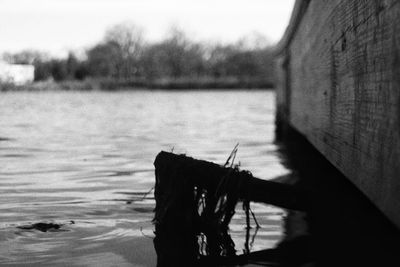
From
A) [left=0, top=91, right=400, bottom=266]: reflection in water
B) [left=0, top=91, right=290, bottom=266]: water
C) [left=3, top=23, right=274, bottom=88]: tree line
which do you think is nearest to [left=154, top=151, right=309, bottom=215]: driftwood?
[left=0, top=91, right=400, bottom=266]: reflection in water

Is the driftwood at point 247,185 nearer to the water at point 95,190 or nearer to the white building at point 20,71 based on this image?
the water at point 95,190

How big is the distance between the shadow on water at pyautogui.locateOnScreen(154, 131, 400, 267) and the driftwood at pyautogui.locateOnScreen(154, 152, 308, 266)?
13 mm

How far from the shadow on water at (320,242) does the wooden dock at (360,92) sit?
0.32 m

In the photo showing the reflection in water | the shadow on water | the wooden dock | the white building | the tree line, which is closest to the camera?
the wooden dock

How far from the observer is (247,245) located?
3883mm

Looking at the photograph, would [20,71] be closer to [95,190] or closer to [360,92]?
[95,190]

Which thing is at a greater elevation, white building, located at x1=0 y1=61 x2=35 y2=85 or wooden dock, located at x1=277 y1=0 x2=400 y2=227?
white building, located at x1=0 y1=61 x2=35 y2=85

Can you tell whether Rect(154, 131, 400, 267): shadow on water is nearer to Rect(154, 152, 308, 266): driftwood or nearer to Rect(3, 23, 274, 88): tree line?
Rect(154, 152, 308, 266): driftwood

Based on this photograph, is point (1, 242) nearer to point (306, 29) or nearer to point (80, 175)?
point (80, 175)

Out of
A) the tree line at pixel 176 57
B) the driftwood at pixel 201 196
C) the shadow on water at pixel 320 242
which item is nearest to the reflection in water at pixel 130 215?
the shadow on water at pixel 320 242

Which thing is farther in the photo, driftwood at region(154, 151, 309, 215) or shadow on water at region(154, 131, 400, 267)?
driftwood at region(154, 151, 309, 215)

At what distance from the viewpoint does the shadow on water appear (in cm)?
350

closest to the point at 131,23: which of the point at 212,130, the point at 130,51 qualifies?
the point at 130,51

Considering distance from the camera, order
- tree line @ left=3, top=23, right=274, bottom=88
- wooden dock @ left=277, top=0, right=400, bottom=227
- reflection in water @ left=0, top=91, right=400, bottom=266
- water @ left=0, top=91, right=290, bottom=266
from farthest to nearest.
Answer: tree line @ left=3, top=23, right=274, bottom=88 → water @ left=0, top=91, right=290, bottom=266 → reflection in water @ left=0, top=91, right=400, bottom=266 → wooden dock @ left=277, top=0, right=400, bottom=227
